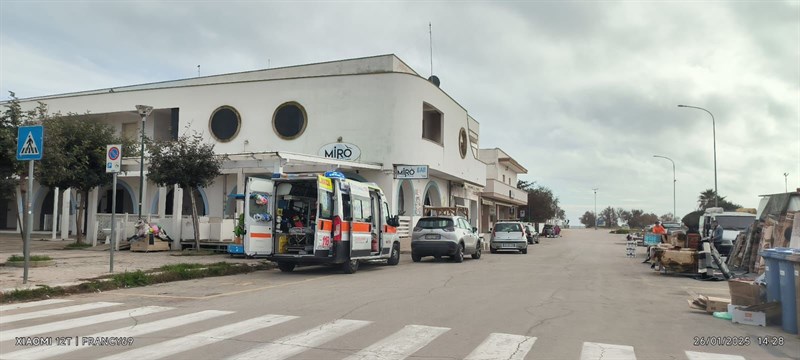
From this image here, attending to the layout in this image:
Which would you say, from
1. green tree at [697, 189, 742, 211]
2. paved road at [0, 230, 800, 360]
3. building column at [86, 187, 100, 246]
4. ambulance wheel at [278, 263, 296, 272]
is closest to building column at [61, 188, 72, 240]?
building column at [86, 187, 100, 246]

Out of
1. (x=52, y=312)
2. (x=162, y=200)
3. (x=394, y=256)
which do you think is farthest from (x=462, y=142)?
(x=52, y=312)

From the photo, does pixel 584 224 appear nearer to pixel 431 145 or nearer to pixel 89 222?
pixel 431 145

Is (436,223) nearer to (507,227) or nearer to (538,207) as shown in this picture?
(507,227)

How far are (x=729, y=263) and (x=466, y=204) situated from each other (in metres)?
27.5

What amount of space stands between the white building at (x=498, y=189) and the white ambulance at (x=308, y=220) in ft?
114

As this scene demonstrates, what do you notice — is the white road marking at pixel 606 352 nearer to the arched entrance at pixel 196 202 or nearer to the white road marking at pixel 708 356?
the white road marking at pixel 708 356

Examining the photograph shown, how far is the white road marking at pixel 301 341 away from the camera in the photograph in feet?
19.7

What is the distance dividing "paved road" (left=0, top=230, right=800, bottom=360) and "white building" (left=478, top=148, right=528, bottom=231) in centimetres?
3818

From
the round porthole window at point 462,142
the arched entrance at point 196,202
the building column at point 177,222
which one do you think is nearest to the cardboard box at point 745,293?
the building column at point 177,222

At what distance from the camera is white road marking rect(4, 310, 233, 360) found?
5.90 metres

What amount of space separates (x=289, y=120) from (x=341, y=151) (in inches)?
141

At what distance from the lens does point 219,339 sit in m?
6.74

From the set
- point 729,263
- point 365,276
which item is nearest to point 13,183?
point 365,276

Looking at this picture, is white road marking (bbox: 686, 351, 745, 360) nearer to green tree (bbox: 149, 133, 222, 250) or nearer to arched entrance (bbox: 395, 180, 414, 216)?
green tree (bbox: 149, 133, 222, 250)
